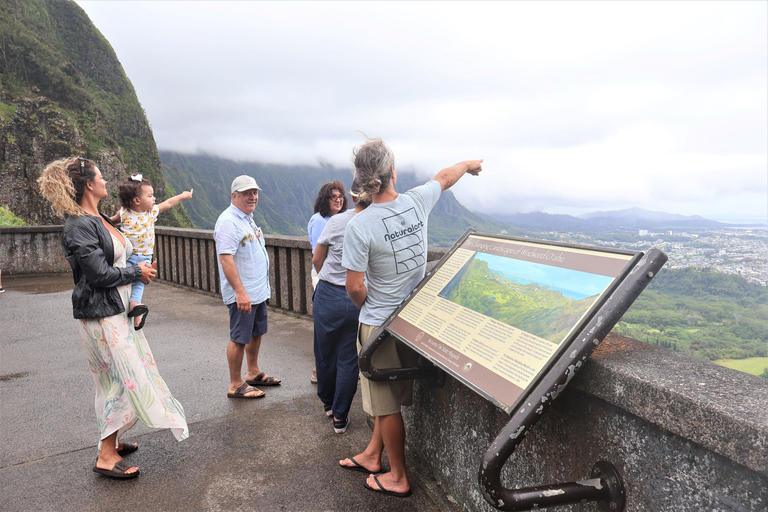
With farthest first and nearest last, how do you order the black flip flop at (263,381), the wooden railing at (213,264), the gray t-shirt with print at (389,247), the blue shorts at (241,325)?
the wooden railing at (213,264), the black flip flop at (263,381), the blue shorts at (241,325), the gray t-shirt with print at (389,247)

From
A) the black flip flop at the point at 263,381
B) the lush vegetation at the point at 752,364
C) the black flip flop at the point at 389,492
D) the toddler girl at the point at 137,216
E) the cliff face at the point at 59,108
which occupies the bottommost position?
the lush vegetation at the point at 752,364

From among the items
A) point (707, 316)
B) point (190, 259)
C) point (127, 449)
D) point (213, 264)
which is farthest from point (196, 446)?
point (707, 316)

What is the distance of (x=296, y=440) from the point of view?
3.60 m

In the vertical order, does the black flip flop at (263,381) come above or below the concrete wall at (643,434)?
below

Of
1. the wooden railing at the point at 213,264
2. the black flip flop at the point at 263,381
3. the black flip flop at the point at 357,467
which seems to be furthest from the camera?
the wooden railing at the point at 213,264

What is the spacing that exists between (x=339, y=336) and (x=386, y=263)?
104 cm

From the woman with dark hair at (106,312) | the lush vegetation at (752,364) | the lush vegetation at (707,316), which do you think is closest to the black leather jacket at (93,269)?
the woman with dark hair at (106,312)

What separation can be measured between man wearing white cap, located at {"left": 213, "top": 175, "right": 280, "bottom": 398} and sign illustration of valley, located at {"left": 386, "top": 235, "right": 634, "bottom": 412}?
6.49 feet

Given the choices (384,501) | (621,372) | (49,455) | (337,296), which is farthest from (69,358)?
(621,372)

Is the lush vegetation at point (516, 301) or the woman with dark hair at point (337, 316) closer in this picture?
the lush vegetation at point (516, 301)

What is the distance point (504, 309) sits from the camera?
81.2 inches

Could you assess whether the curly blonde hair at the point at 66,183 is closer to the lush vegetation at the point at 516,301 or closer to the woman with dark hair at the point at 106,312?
the woman with dark hair at the point at 106,312

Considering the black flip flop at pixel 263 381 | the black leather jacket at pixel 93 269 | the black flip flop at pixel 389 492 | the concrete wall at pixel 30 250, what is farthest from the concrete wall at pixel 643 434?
the concrete wall at pixel 30 250

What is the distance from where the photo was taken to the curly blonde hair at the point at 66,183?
2.85m
